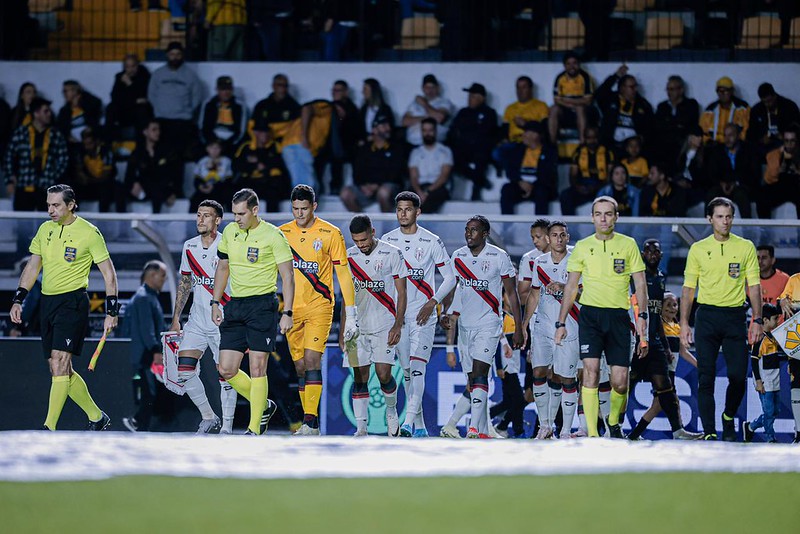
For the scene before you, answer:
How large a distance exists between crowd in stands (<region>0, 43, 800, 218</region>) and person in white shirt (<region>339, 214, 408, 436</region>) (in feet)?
15.2

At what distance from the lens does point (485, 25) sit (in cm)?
1722

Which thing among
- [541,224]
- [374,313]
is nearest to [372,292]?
[374,313]

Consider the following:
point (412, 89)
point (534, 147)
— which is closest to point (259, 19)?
point (412, 89)

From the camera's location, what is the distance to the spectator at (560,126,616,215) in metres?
14.7

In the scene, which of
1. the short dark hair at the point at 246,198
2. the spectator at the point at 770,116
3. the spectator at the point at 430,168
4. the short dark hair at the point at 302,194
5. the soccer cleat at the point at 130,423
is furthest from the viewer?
the spectator at the point at 770,116

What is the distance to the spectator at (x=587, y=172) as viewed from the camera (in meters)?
14.7

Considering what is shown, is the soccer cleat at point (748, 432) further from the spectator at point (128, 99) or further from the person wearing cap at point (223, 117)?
the spectator at point (128, 99)

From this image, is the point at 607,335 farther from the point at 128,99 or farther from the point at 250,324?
the point at 128,99

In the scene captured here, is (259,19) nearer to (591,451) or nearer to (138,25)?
(138,25)

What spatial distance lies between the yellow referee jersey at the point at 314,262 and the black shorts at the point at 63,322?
1.96 metres

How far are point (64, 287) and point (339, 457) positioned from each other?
4.76 meters

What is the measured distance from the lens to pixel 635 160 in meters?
15.0

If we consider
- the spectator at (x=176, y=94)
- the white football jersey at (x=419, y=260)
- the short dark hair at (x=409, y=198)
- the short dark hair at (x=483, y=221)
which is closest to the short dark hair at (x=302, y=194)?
the short dark hair at (x=409, y=198)

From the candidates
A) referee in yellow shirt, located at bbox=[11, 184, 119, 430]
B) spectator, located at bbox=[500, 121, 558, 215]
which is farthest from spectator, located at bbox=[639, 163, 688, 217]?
referee in yellow shirt, located at bbox=[11, 184, 119, 430]
